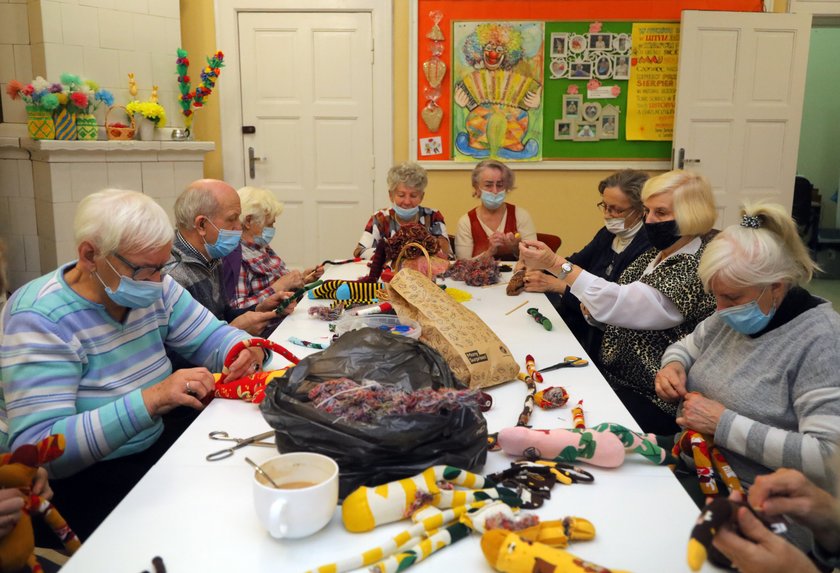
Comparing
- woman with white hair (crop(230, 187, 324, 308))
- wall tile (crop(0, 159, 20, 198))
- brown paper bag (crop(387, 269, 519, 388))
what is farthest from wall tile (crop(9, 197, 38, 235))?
brown paper bag (crop(387, 269, 519, 388))

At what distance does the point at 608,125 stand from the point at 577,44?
65cm

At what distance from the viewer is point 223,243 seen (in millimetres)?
2506

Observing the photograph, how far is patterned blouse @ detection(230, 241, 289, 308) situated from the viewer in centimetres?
298

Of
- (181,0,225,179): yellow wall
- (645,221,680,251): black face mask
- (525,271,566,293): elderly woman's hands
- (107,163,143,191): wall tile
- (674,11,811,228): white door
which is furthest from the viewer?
(181,0,225,179): yellow wall

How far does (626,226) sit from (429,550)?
2240mm

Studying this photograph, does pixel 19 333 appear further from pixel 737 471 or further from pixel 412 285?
pixel 737 471

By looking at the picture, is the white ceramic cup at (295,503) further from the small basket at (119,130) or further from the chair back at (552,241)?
the small basket at (119,130)

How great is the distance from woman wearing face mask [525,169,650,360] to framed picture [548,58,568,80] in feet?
7.78

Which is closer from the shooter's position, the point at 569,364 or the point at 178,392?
the point at 178,392

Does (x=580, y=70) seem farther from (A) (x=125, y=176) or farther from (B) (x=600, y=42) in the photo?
(A) (x=125, y=176)

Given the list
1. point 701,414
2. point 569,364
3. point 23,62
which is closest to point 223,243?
point 569,364

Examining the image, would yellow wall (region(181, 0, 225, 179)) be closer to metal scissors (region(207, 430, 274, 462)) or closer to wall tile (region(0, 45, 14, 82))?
wall tile (region(0, 45, 14, 82))

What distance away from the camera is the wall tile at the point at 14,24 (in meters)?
4.50

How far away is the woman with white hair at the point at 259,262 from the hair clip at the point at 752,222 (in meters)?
1.91
